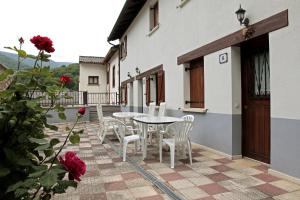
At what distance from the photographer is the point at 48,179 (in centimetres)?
108

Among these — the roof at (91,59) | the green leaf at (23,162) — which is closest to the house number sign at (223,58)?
the green leaf at (23,162)

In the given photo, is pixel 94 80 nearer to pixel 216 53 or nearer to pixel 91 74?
pixel 91 74

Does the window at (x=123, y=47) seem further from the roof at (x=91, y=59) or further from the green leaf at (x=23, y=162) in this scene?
the green leaf at (x=23, y=162)

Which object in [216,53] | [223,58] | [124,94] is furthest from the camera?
[124,94]

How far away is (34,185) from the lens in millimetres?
1130

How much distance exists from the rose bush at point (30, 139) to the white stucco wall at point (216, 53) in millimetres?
3165

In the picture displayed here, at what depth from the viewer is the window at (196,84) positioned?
19.7 feet

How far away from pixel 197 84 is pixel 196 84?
53mm

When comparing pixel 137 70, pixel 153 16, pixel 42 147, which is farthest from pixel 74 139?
pixel 137 70

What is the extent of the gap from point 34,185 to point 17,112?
372 millimetres

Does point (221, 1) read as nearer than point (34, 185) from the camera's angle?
No

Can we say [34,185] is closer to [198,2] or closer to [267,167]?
[267,167]

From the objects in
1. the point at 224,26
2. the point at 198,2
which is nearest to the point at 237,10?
the point at 224,26

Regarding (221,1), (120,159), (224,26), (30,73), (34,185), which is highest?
(221,1)
